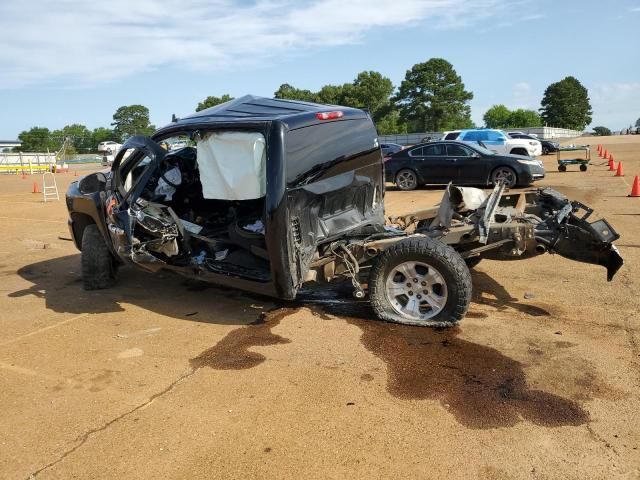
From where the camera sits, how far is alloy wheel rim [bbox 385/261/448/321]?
4750 millimetres

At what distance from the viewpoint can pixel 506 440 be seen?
3092 millimetres

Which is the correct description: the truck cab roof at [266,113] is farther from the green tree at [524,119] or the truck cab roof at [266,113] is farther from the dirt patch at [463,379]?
the green tree at [524,119]

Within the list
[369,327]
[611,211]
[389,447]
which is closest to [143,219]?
[369,327]

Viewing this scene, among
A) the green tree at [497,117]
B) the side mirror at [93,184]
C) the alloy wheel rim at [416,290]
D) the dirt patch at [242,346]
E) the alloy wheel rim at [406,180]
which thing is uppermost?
the green tree at [497,117]

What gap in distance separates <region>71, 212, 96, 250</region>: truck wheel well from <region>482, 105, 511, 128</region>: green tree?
416ft

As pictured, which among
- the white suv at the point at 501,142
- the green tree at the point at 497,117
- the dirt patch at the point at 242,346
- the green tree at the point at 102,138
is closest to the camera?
the dirt patch at the point at 242,346

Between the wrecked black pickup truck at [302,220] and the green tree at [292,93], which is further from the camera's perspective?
the green tree at [292,93]

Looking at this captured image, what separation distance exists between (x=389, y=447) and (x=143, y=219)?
11.2 feet

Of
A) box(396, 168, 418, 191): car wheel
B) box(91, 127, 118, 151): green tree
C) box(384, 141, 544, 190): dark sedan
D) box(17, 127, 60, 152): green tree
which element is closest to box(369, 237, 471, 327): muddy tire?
box(384, 141, 544, 190): dark sedan

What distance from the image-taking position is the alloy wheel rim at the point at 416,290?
15.6ft

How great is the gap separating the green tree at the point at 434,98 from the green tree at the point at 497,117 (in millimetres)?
36357

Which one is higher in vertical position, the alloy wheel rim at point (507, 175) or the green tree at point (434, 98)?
the green tree at point (434, 98)

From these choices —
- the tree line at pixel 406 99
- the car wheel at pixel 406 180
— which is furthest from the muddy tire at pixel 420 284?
the tree line at pixel 406 99

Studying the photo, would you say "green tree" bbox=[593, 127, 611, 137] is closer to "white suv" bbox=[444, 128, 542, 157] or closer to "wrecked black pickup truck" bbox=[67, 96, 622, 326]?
"white suv" bbox=[444, 128, 542, 157]
